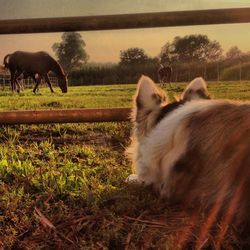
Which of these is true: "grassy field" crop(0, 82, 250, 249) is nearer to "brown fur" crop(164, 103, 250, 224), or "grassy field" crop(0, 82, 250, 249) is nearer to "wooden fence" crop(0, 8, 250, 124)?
"brown fur" crop(164, 103, 250, 224)

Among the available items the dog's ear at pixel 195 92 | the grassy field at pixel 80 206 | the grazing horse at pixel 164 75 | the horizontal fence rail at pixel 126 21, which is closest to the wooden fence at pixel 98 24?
the horizontal fence rail at pixel 126 21

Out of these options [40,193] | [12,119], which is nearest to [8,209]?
[40,193]

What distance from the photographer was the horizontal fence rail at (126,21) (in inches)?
162

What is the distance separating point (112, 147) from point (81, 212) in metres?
2.27

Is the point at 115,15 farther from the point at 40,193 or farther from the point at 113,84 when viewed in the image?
the point at 113,84

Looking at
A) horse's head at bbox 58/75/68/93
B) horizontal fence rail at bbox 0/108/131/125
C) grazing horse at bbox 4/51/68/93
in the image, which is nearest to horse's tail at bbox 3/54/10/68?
grazing horse at bbox 4/51/68/93

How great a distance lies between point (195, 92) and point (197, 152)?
84cm

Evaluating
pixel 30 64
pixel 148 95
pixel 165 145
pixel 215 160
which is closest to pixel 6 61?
pixel 30 64

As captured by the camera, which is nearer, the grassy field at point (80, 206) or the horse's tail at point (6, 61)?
the grassy field at point (80, 206)

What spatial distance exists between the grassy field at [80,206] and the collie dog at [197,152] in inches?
4.1

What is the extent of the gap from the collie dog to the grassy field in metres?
0.10

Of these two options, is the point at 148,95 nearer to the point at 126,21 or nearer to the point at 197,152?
the point at 197,152

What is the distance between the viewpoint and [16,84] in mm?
13125

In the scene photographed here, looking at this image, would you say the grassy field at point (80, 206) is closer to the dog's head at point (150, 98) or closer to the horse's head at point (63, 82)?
the dog's head at point (150, 98)
